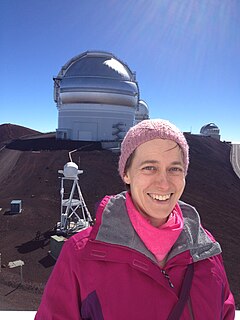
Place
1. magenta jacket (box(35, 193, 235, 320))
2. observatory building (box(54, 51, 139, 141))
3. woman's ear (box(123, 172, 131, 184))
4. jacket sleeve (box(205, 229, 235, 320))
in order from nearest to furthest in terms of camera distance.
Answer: magenta jacket (box(35, 193, 235, 320)) → jacket sleeve (box(205, 229, 235, 320)) → woman's ear (box(123, 172, 131, 184)) → observatory building (box(54, 51, 139, 141))

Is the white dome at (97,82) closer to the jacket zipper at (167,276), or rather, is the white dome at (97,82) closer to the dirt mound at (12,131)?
the dirt mound at (12,131)

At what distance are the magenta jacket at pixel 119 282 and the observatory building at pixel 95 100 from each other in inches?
1431

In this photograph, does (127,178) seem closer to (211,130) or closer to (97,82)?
(97,82)

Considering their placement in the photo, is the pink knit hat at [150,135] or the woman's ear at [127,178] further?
the woman's ear at [127,178]

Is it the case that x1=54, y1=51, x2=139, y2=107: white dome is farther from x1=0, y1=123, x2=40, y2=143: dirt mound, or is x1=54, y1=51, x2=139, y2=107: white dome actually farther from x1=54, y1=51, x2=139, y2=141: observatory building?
Result: x1=0, y1=123, x2=40, y2=143: dirt mound

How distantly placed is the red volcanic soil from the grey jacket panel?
7.54m

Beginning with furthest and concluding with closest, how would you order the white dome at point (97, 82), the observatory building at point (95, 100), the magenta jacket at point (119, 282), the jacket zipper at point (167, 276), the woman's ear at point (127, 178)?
the observatory building at point (95, 100) → the white dome at point (97, 82) → the woman's ear at point (127, 178) → the jacket zipper at point (167, 276) → the magenta jacket at point (119, 282)

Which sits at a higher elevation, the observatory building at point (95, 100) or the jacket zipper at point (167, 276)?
the observatory building at point (95, 100)

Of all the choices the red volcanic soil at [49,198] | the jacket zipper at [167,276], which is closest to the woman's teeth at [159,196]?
the jacket zipper at [167,276]

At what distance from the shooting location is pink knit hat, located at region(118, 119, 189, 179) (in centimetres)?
216

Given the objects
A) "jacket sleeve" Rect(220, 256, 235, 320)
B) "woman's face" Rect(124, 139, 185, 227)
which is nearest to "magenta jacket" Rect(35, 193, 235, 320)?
"jacket sleeve" Rect(220, 256, 235, 320)

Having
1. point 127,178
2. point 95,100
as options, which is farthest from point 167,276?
point 95,100

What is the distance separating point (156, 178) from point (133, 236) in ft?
1.45

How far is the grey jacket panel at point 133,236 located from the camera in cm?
194
